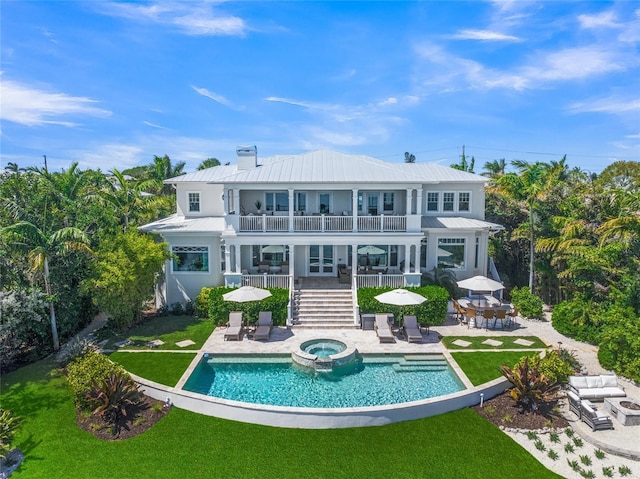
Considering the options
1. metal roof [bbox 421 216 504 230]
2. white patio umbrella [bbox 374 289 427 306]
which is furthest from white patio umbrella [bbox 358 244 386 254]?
white patio umbrella [bbox 374 289 427 306]

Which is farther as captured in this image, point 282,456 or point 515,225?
point 515,225

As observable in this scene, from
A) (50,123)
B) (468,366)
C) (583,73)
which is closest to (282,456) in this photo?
(468,366)

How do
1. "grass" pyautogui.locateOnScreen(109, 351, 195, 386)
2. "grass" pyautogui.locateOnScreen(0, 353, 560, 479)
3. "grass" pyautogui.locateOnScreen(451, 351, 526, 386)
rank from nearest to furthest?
"grass" pyautogui.locateOnScreen(0, 353, 560, 479) < "grass" pyautogui.locateOnScreen(451, 351, 526, 386) < "grass" pyautogui.locateOnScreen(109, 351, 195, 386)

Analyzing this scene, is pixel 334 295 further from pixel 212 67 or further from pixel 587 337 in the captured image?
pixel 212 67

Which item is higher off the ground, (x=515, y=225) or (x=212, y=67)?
(x=212, y=67)

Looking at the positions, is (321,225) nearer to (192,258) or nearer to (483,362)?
(192,258)

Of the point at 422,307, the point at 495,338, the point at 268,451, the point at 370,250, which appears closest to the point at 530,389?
the point at 495,338

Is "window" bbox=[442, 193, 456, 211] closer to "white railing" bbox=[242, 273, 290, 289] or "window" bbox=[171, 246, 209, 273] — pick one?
"white railing" bbox=[242, 273, 290, 289]
